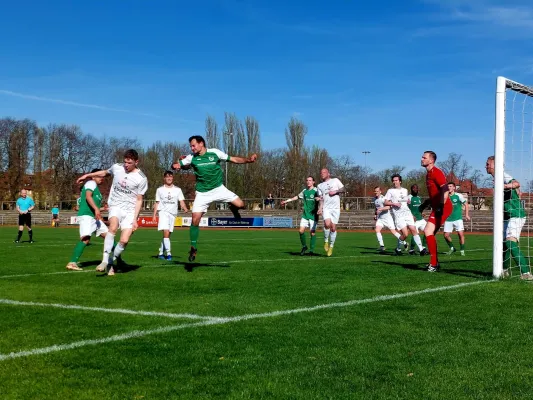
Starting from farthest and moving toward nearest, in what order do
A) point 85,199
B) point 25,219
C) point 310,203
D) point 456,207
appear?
1. point 25,219
2. point 456,207
3. point 310,203
4. point 85,199

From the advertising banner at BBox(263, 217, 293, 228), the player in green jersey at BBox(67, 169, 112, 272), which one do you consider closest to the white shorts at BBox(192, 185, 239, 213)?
the player in green jersey at BBox(67, 169, 112, 272)

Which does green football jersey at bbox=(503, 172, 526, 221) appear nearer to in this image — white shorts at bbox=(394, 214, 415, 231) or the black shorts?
white shorts at bbox=(394, 214, 415, 231)

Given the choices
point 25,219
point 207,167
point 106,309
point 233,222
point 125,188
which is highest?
point 207,167

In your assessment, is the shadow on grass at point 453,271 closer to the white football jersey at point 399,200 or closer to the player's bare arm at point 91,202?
the white football jersey at point 399,200

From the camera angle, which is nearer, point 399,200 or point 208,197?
point 208,197

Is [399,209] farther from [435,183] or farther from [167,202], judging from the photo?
[167,202]

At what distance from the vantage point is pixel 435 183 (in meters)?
11.4

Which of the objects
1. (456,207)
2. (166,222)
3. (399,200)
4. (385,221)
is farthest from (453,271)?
(385,221)

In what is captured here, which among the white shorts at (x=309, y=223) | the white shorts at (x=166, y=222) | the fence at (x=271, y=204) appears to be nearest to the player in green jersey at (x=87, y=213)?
the white shorts at (x=166, y=222)

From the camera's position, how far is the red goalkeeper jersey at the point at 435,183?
11.3 meters

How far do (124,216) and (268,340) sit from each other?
6.23 metres

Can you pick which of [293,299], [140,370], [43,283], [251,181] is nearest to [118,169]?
[43,283]

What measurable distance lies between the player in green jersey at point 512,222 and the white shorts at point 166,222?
8.58m

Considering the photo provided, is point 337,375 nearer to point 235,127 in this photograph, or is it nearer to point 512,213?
point 512,213
